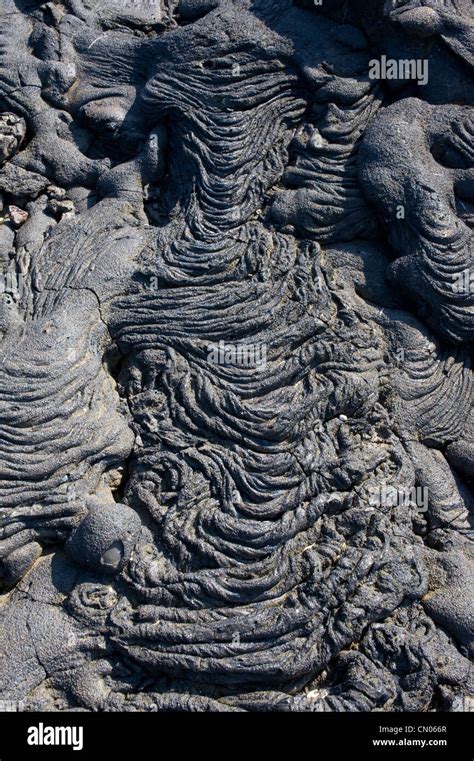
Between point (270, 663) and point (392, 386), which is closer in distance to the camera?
point (270, 663)

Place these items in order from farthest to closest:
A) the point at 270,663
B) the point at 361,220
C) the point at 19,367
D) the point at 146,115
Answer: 1. the point at 146,115
2. the point at 361,220
3. the point at 19,367
4. the point at 270,663

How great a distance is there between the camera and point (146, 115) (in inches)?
234

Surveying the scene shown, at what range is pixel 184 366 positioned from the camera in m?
5.34

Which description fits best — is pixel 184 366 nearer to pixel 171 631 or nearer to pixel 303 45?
pixel 171 631

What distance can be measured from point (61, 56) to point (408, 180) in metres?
2.72

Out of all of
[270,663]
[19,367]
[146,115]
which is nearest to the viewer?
[270,663]

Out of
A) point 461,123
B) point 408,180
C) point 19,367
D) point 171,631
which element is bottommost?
point 171,631

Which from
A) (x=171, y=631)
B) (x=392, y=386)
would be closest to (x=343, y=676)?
(x=171, y=631)

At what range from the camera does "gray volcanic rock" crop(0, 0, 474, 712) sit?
4758 millimetres

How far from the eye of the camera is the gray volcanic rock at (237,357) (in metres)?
4.76

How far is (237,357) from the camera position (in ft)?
17.4

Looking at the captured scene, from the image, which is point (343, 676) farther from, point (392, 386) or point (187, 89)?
point (187, 89)

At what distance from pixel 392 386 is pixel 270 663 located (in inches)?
72.7

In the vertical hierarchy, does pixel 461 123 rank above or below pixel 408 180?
above
